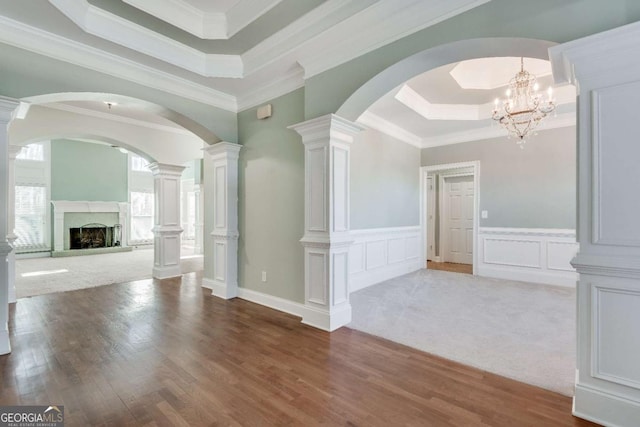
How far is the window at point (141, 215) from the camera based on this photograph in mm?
10266

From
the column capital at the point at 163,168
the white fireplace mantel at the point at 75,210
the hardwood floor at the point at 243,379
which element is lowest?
the hardwood floor at the point at 243,379

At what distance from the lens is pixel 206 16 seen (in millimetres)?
3031

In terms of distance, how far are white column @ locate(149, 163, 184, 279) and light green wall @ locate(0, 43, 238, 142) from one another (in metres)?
2.32

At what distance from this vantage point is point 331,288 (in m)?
3.11

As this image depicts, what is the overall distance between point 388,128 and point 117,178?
365 inches

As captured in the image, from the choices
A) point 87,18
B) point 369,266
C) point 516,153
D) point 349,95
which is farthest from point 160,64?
point 516,153

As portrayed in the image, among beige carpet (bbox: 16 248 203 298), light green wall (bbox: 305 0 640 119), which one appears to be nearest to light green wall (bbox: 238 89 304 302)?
light green wall (bbox: 305 0 640 119)

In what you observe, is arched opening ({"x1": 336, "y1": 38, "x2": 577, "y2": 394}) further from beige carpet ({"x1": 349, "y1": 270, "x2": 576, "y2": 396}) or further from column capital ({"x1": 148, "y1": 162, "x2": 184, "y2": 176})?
column capital ({"x1": 148, "y1": 162, "x2": 184, "y2": 176})

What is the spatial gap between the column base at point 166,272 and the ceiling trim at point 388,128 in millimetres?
4437

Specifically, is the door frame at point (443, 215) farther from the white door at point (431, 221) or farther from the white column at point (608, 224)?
the white column at point (608, 224)

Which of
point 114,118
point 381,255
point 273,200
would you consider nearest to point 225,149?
point 273,200

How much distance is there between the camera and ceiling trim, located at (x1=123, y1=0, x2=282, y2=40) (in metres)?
2.74

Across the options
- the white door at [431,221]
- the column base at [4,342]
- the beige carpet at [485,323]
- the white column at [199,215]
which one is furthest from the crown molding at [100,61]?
the white column at [199,215]

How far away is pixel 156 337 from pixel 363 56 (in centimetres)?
339
